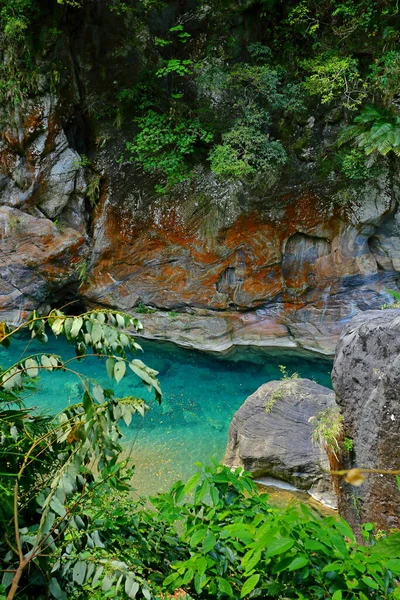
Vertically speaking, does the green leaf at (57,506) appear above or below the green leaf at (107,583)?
above

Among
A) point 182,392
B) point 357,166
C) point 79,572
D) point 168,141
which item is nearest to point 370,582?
point 79,572

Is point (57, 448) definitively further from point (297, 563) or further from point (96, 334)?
point (297, 563)

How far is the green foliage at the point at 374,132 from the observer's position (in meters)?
8.55

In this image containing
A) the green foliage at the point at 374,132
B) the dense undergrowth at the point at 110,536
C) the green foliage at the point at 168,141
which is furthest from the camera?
the green foliage at the point at 168,141

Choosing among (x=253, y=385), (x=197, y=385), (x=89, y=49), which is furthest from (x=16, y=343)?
(x=89, y=49)

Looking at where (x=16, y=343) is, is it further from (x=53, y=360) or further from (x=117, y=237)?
(x=53, y=360)

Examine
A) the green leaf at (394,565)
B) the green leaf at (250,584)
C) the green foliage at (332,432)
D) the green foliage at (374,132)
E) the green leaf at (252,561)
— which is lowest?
the green foliage at (332,432)

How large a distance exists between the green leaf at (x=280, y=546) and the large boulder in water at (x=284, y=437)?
4.94 m

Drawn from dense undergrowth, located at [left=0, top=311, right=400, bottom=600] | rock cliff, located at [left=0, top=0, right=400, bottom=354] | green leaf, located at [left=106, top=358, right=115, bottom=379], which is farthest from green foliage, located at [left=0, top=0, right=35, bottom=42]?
green leaf, located at [left=106, top=358, right=115, bottom=379]

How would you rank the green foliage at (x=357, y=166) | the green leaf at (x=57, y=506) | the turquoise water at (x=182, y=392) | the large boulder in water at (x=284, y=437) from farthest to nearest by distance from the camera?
the green foliage at (x=357, y=166) < the turquoise water at (x=182, y=392) < the large boulder in water at (x=284, y=437) < the green leaf at (x=57, y=506)

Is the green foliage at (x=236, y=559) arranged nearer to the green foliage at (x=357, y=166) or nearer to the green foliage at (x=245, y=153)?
the green foliage at (x=245, y=153)

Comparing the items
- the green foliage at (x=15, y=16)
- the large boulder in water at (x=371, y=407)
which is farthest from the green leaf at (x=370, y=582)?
the green foliage at (x=15, y=16)

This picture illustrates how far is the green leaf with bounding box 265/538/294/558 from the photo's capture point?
58.8 inches

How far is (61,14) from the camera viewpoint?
1029 cm
